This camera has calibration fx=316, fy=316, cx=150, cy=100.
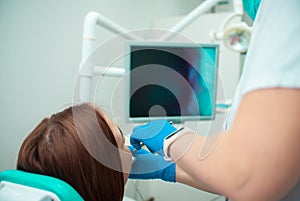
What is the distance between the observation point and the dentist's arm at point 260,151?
53 centimetres

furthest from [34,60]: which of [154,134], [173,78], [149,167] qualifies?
[154,134]

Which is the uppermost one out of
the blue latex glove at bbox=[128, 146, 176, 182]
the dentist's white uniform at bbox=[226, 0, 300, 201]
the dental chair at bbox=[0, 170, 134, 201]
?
the dentist's white uniform at bbox=[226, 0, 300, 201]

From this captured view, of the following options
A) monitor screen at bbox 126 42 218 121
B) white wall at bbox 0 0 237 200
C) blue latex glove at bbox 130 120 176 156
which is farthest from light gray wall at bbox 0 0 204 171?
blue latex glove at bbox 130 120 176 156

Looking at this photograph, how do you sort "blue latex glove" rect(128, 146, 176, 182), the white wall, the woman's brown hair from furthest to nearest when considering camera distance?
the white wall, "blue latex glove" rect(128, 146, 176, 182), the woman's brown hair

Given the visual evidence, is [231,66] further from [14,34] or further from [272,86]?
[272,86]

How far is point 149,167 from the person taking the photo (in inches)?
44.2

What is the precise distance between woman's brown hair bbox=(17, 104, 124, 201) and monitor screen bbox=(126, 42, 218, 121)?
1.74 ft

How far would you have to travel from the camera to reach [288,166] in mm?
549

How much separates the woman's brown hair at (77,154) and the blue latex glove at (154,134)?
0.27 feet

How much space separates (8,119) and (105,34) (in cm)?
94

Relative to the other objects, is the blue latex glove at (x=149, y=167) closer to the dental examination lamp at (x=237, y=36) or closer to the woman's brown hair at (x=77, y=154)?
the woman's brown hair at (x=77, y=154)

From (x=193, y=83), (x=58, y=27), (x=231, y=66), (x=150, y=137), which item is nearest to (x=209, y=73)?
(x=193, y=83)

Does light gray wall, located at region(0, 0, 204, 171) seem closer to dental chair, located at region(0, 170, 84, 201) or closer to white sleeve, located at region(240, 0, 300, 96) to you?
dental chair, located at region(0, 170, 84, 201)

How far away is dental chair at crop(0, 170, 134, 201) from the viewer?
655mm
